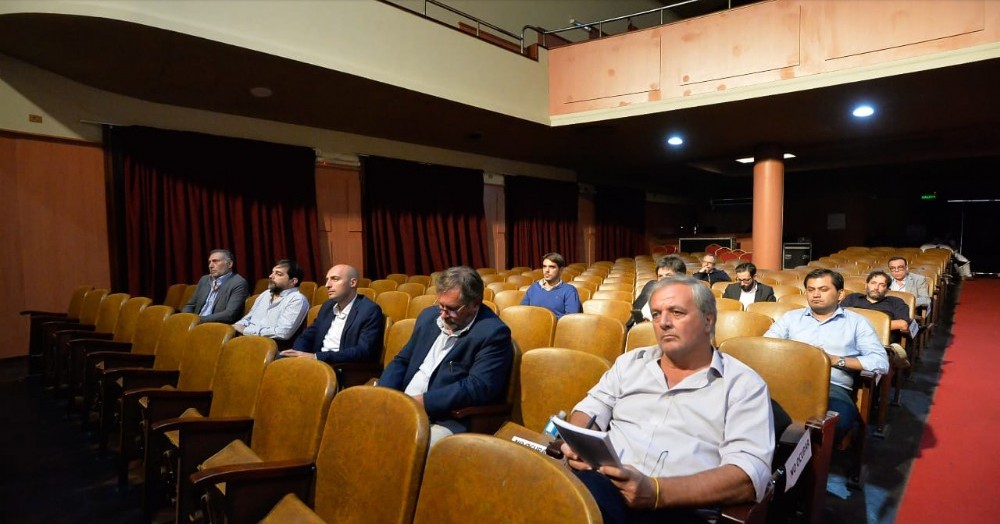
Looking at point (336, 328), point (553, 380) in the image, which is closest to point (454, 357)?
point (553, 380)

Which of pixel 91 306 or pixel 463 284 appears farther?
pixel 91 306

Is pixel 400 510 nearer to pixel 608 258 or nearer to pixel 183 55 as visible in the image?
pixel 183 55

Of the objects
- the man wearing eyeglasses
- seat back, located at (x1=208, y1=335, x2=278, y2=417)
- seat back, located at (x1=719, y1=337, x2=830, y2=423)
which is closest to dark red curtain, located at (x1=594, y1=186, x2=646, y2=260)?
the man wearing eyeglasses

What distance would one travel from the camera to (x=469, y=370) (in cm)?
204

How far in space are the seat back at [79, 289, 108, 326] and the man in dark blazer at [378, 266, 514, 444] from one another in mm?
3536

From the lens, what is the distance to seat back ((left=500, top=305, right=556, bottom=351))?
2926 mm

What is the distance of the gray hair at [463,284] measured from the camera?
2.11m

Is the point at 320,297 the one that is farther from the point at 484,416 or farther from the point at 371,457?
the point at 371,457

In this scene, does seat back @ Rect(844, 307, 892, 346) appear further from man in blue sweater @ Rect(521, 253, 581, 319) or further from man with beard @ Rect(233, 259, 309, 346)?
man with beard @ Rect(233, 259, 309, 346)

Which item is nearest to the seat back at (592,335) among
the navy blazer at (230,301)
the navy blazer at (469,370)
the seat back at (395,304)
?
the navy blazer at (469,370)

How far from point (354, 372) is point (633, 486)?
1930mm

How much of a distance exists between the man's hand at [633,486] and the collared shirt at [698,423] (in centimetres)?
22

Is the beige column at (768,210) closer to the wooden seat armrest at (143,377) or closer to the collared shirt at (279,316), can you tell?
the collared shirt at (279,316)

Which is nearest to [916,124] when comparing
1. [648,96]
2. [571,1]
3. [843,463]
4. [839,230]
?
[648,96]
